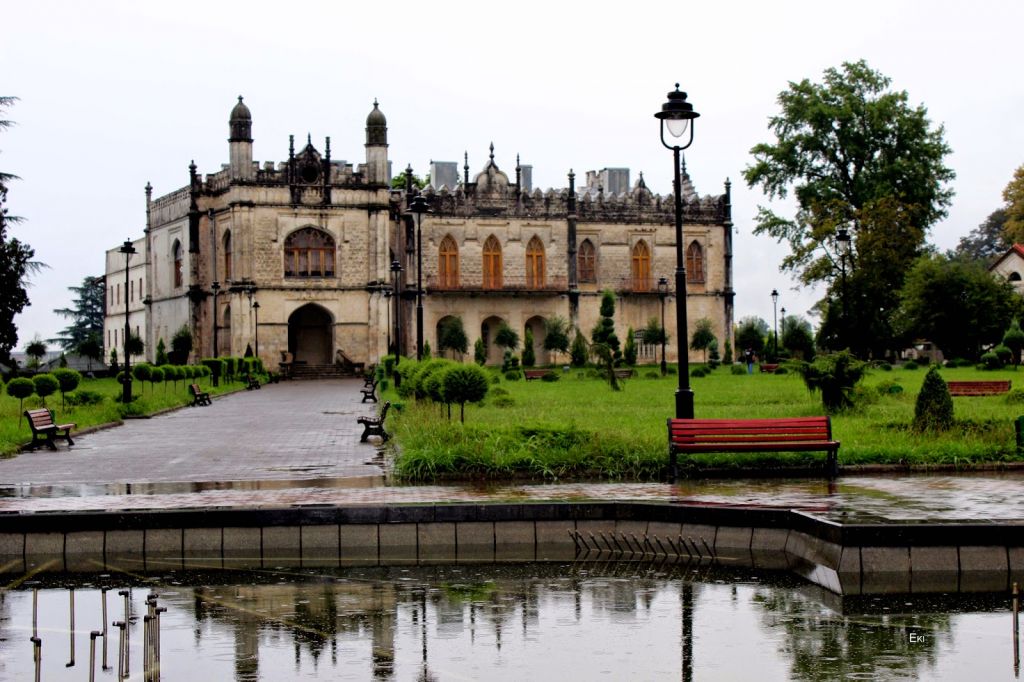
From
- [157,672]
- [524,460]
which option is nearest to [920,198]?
[524,460]

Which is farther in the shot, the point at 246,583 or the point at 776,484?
the point at 776,484

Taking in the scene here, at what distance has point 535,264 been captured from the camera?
60125mm

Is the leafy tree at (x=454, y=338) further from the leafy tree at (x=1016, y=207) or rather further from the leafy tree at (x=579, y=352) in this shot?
the leafy tree at (x=1016, y=207)

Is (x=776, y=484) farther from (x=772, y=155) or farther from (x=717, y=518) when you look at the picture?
(x=772, y=155)

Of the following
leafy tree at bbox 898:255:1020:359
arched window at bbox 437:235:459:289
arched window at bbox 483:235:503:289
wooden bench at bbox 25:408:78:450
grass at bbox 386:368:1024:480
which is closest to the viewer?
grass at bbox 386:368:1024:480

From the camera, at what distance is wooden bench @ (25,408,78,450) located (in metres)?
19.5

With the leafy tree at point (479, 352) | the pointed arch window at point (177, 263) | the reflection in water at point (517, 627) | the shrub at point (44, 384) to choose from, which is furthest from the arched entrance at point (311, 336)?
the reflection in water at point (517, 627)

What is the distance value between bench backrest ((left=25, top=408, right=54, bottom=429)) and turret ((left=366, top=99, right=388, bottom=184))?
36404 mm

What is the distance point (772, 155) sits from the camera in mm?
55562

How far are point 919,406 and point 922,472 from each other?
2.86 metres

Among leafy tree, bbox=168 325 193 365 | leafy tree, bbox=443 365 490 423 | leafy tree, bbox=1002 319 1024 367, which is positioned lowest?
leafy tree, bbox=443 365 490 423

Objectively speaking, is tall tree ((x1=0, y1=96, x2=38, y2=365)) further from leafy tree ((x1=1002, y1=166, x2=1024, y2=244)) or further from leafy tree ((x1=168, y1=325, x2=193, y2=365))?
leafy tree ((x1=1002, y1=166, x2=1024, y2=244))

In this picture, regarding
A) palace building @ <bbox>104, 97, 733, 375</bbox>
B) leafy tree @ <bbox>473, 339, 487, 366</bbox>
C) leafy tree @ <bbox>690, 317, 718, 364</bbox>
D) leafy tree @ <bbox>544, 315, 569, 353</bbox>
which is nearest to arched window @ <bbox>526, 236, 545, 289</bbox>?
palace building @ <bbox>104, 97, 733, 375</bbox>

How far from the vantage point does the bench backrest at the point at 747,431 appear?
13971mm
